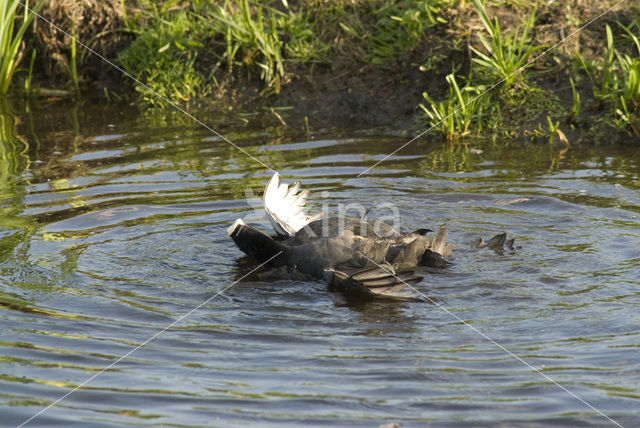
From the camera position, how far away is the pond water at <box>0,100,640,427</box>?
133 inches

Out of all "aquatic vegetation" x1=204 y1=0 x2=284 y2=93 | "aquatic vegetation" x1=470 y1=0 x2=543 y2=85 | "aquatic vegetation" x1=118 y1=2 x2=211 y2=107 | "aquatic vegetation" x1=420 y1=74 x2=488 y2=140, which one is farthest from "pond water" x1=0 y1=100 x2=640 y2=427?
"aquatic vegetation" x1=118 y1=2 x2=211 y2=107

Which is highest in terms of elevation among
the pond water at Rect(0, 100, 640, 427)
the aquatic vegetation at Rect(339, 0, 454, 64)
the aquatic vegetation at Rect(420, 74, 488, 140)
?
the aquatic vegetation at Rect(339, 0, 454, 64)

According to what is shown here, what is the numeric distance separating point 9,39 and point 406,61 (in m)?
4.07

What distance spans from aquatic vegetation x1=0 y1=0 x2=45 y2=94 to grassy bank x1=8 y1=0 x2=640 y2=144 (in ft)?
2.00

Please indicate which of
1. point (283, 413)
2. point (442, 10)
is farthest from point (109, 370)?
point (442, 10)

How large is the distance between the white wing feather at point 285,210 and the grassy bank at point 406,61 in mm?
2578

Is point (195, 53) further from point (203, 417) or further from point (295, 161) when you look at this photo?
point (203, 417)

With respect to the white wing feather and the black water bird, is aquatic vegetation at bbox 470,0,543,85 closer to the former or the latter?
the white wing feather

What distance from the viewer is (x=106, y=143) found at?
7719mm

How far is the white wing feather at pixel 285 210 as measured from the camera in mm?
5078

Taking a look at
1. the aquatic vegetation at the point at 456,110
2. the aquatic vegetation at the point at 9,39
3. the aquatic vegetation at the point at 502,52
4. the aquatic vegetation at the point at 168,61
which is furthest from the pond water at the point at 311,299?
the aquatic vegetation at the point at 9,39

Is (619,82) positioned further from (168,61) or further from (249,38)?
(168,61)

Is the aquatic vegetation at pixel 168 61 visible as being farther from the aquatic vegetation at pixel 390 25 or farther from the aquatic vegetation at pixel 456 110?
the aquatic vegetation at pixel 456 110

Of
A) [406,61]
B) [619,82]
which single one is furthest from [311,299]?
[406,61]
